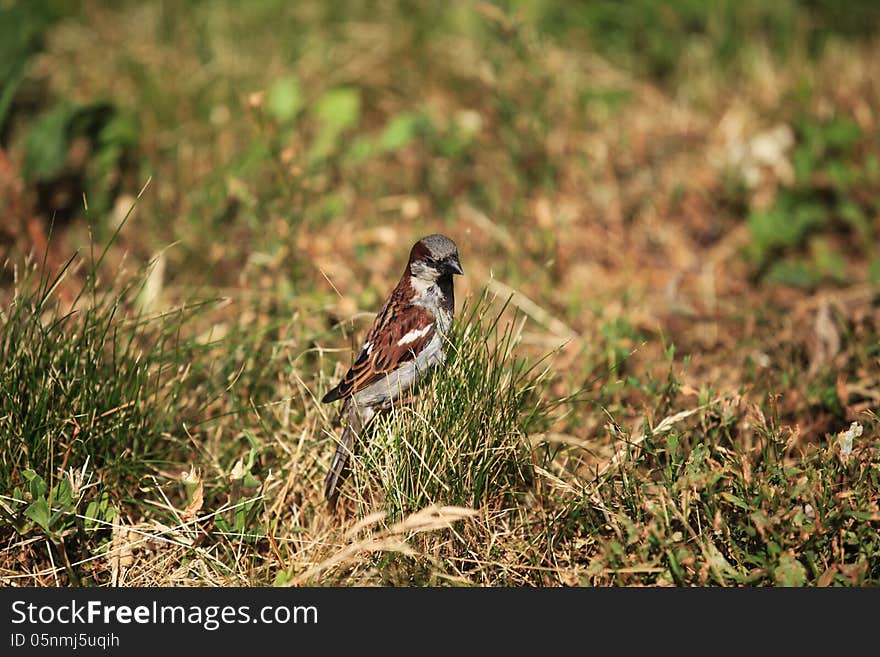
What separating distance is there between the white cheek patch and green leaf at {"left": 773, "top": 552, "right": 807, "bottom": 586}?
1.45 meters

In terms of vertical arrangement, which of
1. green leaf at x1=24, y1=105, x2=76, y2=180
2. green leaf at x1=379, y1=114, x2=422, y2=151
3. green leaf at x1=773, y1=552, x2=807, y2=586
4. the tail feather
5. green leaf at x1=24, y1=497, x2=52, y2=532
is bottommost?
green leaf at x1=773, y1=552, x2=807, y2=586

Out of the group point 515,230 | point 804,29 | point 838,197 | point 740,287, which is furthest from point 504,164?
point 804,29

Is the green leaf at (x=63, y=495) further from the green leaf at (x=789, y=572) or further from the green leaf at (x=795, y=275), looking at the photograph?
the green leaf at (x=795, y=275)

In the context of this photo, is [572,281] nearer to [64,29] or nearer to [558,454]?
[558,454]

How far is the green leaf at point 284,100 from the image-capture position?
19.1 feet

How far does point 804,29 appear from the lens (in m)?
6.69

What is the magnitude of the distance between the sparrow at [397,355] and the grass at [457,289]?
86 millimetres

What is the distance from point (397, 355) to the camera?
135 inches

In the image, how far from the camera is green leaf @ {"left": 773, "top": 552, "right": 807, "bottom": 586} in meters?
2.88

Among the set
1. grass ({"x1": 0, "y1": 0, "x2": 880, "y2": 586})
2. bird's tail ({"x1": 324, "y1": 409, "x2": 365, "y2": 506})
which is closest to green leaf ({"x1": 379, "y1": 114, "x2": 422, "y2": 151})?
grass ({"x1": 0, "y1": 0, "x2": 880, "y2": 586})

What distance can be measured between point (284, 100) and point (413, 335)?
2.96 metres

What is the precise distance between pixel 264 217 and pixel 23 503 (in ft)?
7.05

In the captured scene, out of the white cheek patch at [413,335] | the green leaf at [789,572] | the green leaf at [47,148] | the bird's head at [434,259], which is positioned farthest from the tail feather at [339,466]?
the green leaf at [47,148]

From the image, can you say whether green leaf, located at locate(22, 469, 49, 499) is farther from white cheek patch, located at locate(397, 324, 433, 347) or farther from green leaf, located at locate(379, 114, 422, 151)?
green leaf, located at locate(379, 114, 422, 151)
